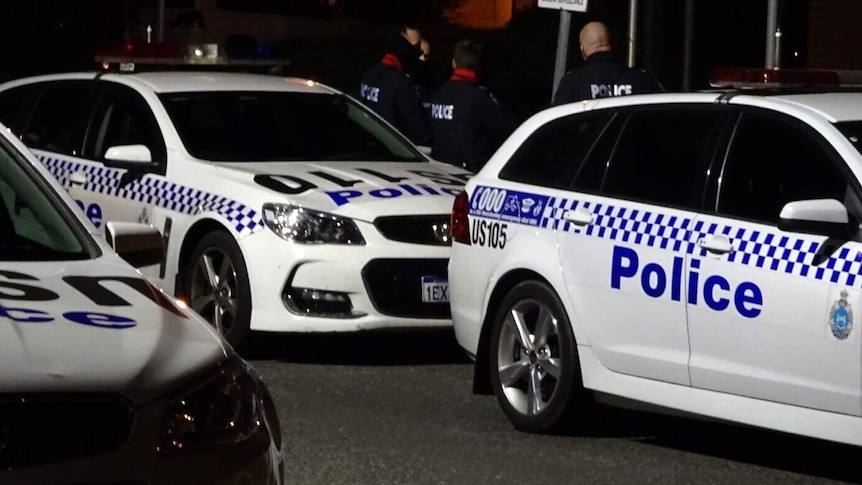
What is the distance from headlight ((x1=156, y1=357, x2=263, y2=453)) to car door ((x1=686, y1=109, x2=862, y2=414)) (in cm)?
246

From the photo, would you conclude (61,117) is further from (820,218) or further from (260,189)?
(820,218)

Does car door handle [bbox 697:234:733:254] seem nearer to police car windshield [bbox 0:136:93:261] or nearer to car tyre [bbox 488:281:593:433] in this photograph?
car tyre [bbox 488:281:593:433]

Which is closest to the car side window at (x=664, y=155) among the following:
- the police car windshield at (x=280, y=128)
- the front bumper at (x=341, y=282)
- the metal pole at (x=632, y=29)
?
the front bumper at (x=341, y=282)

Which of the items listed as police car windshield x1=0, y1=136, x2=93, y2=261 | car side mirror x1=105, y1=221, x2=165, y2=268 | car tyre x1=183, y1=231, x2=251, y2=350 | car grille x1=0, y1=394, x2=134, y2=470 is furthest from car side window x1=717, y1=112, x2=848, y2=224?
car tyre x1=183, y1=231, x2=251, y2=350

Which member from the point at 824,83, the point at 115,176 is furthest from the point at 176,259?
the point at 824,83

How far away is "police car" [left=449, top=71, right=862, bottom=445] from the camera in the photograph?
249 inches

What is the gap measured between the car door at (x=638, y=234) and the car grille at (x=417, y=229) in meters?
2.04

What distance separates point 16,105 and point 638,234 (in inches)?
235

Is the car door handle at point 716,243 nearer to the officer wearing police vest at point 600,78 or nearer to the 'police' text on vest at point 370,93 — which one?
the officer wearing police vest at point 600,78

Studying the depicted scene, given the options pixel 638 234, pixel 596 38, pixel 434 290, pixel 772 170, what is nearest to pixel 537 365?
pixel 638 234

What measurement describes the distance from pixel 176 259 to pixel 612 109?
3253 millimetres

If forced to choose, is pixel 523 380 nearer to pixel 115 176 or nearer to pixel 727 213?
pixel 727 213

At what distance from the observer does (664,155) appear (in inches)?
286

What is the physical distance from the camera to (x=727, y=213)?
6789 millimetres
